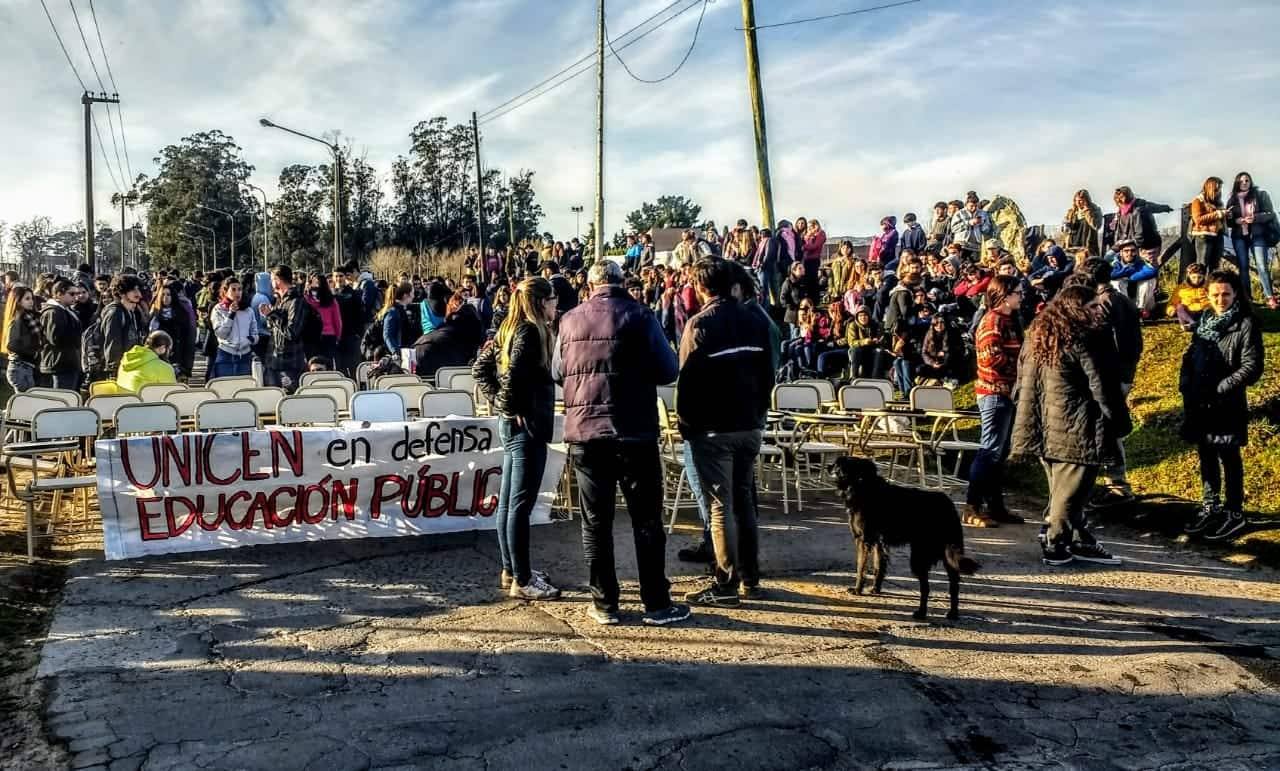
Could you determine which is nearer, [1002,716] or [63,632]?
[1002,716]

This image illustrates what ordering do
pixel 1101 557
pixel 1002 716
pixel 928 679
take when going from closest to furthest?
1. pixel 1002 716
2. pixel 928 679
3. pixel 1101 557

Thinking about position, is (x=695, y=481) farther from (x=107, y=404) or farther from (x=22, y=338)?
(x=22, y=338)

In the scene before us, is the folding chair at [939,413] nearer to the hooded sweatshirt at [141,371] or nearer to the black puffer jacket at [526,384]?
the black puffer jacket at [526,384]

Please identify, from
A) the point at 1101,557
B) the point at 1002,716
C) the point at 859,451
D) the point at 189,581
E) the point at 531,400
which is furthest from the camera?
the point at 859,451

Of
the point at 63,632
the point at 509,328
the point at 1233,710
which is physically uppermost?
the point at 509,328

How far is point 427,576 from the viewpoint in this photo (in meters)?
6.40

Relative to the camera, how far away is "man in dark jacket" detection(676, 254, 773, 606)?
566cm

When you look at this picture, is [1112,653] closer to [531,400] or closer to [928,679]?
[928,679]

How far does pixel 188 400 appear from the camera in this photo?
892cm

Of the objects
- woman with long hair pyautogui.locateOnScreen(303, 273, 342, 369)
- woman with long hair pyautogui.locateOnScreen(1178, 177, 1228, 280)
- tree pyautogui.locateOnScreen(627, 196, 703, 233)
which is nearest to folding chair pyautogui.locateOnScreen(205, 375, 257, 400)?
woman with long hair pyautogui.locateOnScreen(303, 273, 342, 369)

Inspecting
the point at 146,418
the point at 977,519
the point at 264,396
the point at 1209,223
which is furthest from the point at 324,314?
the point at 1209,223

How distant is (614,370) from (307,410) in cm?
395

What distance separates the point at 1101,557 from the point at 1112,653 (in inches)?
79.6

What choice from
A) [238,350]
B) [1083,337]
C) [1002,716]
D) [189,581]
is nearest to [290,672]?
[189,581]
